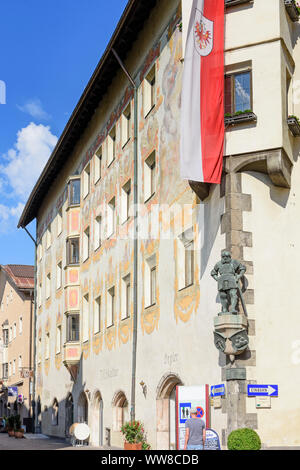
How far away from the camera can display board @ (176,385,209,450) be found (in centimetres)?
2008

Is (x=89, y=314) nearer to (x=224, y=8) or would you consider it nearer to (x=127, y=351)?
(x=127, y=351)

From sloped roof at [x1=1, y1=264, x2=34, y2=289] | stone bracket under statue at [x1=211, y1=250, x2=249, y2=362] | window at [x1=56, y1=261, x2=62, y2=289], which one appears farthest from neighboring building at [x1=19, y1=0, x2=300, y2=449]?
sloped roof at [x1=1, y1=264, x2=34, y2=289]

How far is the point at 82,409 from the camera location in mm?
36000

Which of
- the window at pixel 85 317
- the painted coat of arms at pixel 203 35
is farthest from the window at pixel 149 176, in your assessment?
the window at pixel 85 317

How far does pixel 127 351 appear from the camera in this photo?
2827cm

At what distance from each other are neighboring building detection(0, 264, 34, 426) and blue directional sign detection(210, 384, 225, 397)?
31.4 meters

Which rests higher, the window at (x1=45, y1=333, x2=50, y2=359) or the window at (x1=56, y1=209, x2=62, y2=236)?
the window at (x1=56, y1=209, x2=62, y2=236)

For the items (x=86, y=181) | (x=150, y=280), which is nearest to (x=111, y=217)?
(x=86, y=181)

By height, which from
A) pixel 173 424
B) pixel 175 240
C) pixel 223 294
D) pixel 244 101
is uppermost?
pixel 244 101

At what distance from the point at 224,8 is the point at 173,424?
1206 centimetres

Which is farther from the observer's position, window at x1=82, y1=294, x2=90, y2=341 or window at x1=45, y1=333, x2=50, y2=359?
window at x1=45, y1=333, x2=50, y2=359

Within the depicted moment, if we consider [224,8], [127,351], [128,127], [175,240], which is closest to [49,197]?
[128,127]

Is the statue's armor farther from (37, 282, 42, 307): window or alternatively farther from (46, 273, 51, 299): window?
(37, 282, 42, 307): window

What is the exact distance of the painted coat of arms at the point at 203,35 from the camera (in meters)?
20.7
